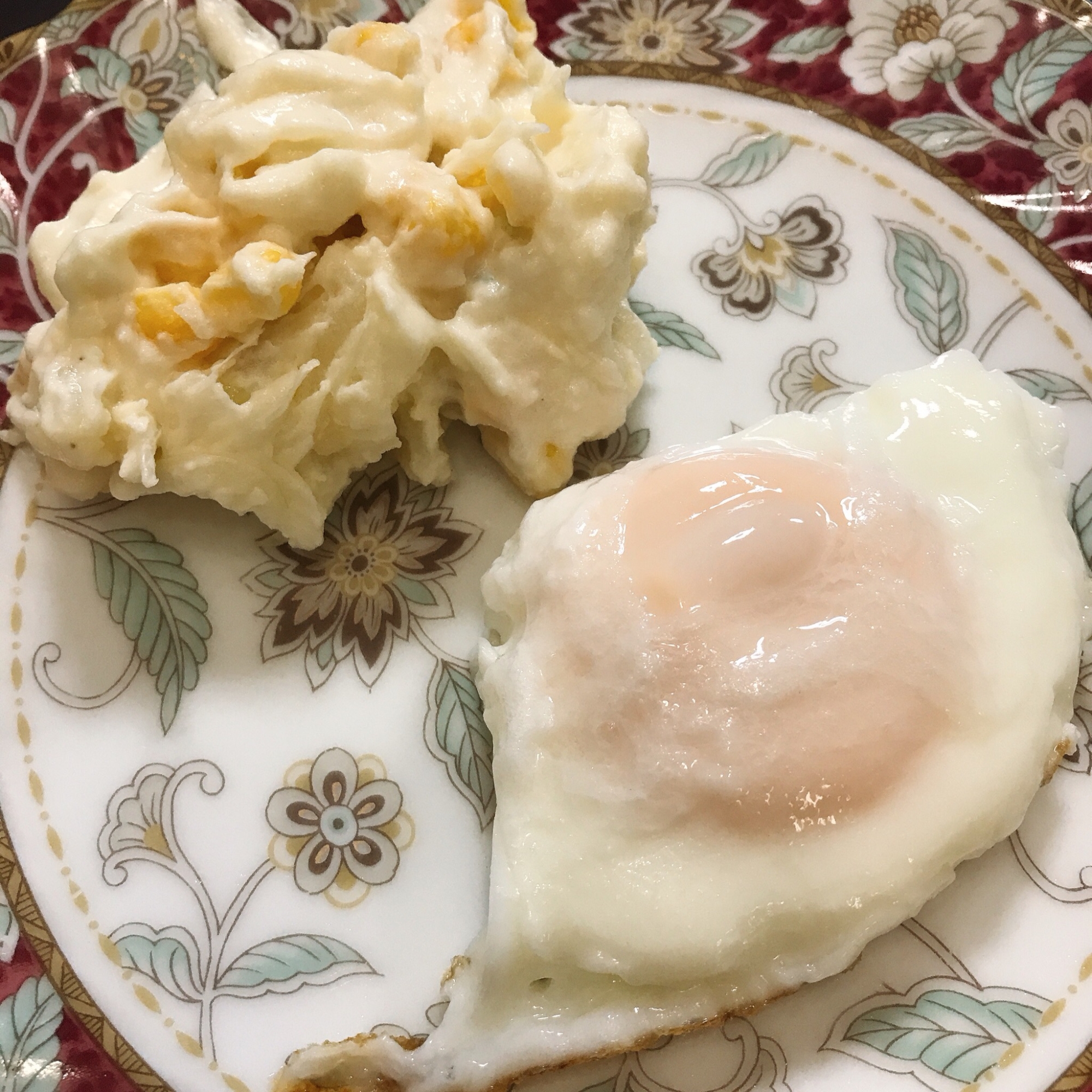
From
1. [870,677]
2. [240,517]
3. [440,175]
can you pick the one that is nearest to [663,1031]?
[870,677]

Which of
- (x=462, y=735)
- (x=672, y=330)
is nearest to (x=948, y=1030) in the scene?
(x=462, y=735)

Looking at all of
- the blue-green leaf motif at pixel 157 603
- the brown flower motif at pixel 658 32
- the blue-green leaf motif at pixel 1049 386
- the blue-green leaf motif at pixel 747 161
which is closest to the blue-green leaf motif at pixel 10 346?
the blue-green leaf motif at pixel 157 603

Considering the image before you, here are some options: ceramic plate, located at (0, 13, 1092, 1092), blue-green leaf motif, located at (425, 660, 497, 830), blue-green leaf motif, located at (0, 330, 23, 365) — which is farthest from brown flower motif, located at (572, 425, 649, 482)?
blue-green leaf motif, located at (0, 330, 23, 365)

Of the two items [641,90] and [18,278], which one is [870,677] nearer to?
[641,90]

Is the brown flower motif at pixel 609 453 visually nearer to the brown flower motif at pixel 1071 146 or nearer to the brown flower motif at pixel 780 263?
the brown flower motif at pixel 780 263

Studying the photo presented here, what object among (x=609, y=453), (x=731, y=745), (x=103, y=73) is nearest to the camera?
(x=731, y=745)

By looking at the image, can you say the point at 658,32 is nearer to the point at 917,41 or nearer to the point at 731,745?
the point at 917,41
